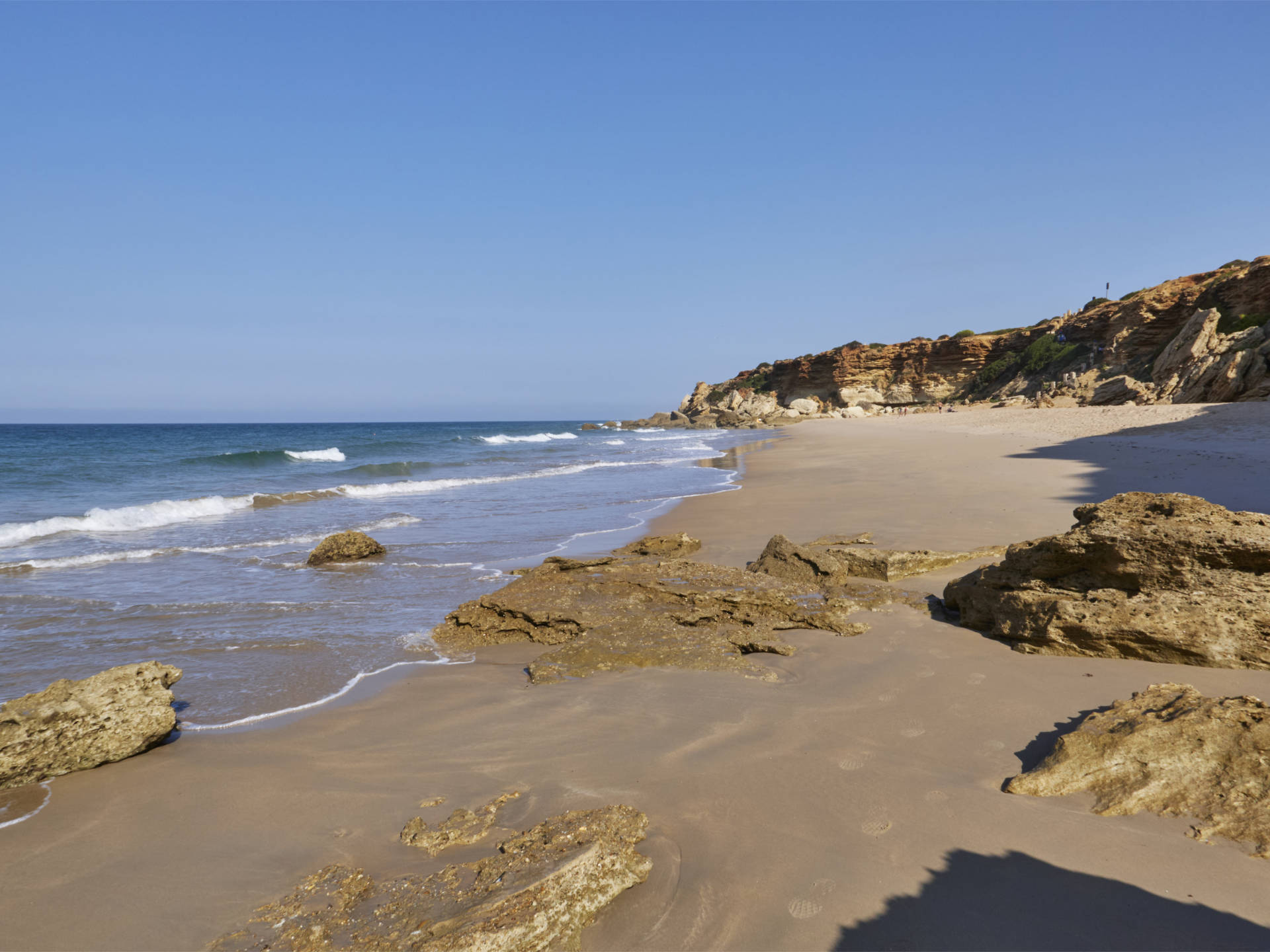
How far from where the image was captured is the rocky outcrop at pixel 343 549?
30.1 feet

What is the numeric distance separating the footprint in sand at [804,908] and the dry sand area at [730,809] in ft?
0.06

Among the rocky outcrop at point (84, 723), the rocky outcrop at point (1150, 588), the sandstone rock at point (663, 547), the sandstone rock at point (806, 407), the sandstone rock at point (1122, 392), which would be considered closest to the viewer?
the rocky outcrop at point (84, 723)

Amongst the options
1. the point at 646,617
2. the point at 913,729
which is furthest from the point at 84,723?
the point at 913,729

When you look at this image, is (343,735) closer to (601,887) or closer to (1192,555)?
(601,887)

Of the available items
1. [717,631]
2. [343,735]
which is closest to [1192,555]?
[717,631]

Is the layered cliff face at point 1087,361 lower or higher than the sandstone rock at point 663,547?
higher

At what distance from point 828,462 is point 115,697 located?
18227mm

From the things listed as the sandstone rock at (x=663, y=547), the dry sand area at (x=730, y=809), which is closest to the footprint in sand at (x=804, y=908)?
the dry sand area at (x=730, y=809)

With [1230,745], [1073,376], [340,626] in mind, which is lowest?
[340,626]

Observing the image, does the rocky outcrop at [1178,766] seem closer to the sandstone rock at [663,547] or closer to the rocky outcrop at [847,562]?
the rocky outcrop at [847,562]

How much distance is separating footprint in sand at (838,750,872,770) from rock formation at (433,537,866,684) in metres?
1.11

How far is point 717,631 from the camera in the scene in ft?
17.8

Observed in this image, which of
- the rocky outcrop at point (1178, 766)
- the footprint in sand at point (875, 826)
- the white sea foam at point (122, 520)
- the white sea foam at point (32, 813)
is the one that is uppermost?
the rocky outcrop at point (1178, 766)

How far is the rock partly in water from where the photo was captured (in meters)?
2.86
